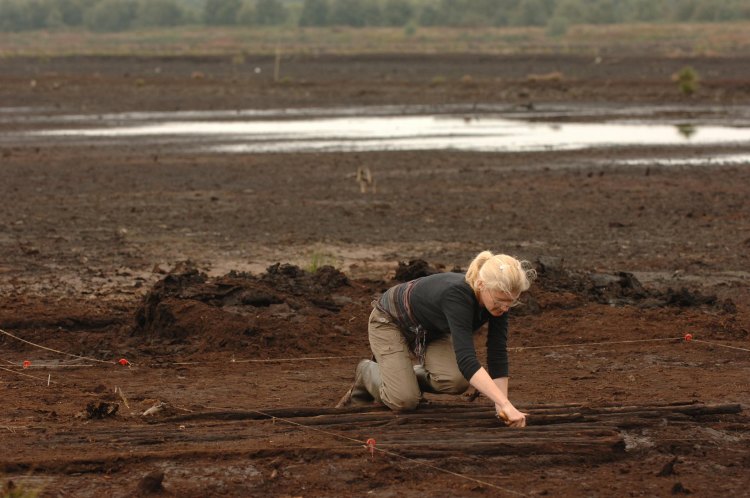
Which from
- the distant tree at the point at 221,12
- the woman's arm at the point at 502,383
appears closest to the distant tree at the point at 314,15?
the distant tree at the point at 221,12

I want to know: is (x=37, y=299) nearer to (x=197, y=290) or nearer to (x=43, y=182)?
(x=197, y=290)

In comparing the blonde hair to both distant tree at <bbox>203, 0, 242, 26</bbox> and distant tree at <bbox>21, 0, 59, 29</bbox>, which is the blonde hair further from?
distant tree at <bbox>21, 0, 59, 29</bbox>

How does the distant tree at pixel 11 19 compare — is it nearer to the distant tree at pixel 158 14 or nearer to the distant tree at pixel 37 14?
the distant tree at pixel 37 14

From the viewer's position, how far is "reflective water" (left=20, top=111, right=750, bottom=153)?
81.3 feet

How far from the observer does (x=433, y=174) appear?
66.4 ft

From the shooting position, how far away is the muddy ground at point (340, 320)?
6.84 meters

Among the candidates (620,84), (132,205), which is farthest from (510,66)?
(132,205)

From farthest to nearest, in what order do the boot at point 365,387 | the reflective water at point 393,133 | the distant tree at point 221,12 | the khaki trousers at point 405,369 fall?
the distant tree at point 221,12, the reflective water at point 393,133, the boot at point 365,387, the khaki trousers at point 405,369

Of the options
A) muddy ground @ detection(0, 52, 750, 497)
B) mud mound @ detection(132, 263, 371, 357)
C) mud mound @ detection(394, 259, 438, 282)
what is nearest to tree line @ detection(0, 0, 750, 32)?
muddy ground @ detection(0, 52, 750, 497)

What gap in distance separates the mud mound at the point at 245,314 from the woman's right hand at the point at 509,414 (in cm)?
324

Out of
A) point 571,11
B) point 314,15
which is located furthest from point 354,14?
point 571,11

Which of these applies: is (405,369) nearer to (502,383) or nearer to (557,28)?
(502,383)

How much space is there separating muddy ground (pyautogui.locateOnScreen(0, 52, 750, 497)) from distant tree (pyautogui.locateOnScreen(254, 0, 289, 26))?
267 ft

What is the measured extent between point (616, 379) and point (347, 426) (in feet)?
7.97
